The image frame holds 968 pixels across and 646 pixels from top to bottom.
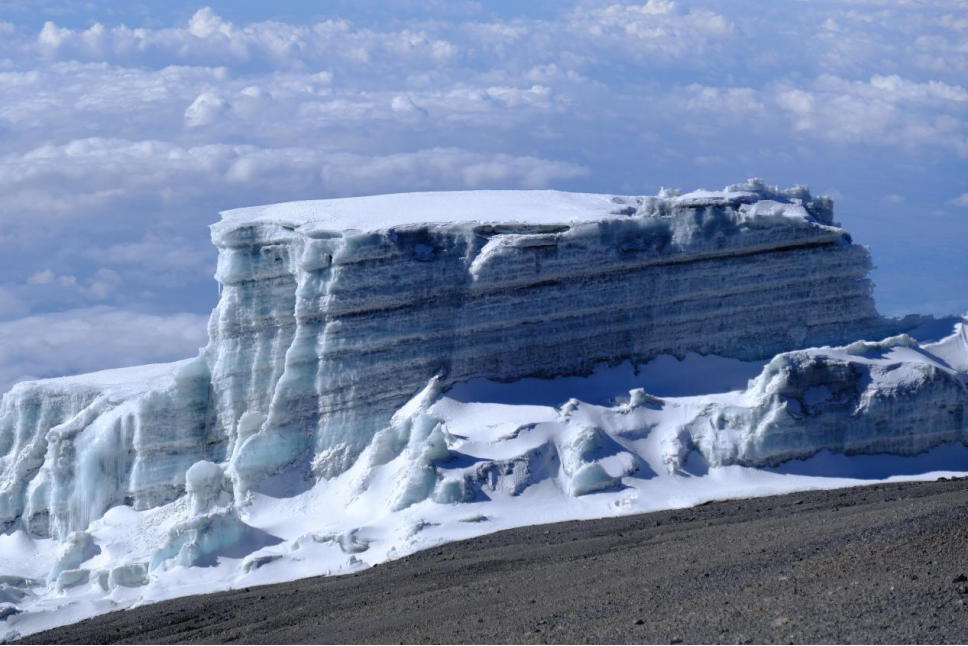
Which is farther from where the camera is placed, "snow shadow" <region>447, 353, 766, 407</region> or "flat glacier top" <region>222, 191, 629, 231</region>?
"flat glacier top" <region>222, 191, 629, 231</region>

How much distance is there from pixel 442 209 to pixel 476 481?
8192 mm

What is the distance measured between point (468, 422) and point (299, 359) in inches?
189

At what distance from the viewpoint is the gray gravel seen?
2261cm

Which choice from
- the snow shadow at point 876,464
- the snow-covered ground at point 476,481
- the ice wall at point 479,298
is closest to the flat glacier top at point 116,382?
the ice wall at point 479,298

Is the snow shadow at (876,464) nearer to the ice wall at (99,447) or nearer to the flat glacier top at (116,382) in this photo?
the ice wall at (99,447)

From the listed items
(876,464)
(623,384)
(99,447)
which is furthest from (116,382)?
(876,464)

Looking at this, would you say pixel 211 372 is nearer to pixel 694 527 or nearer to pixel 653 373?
pixel 653 373

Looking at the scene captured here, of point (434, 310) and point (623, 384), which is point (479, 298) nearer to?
point (434, 310)

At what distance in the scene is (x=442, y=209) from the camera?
38312 millimetres

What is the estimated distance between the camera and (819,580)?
986 inches

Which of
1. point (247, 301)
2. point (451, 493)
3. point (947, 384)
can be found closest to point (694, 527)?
point (451, 493)

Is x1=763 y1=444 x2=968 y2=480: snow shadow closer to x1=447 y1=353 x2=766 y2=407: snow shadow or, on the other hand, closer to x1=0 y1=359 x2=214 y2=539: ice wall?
x1=447 y1=353 x2=766 y2=407: snow shadow

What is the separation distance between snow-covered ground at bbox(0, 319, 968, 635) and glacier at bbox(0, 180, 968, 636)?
0.23ft

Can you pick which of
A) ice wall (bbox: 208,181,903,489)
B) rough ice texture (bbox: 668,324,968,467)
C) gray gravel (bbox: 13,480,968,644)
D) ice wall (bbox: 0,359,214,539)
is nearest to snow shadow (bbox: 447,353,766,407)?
ice wall (bbox: 208,181,903,489)
